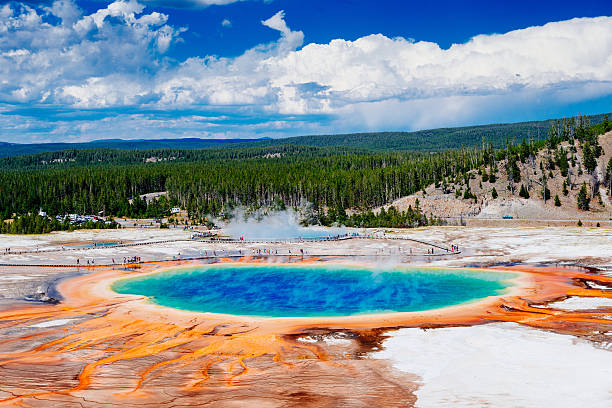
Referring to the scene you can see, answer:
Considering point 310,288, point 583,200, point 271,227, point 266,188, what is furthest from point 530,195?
point 310,288

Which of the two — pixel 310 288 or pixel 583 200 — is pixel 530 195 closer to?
pixel 583 200

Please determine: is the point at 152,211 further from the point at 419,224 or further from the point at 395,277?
the point at 395,277

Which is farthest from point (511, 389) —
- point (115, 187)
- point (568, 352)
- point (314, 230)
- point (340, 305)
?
point (115, 187)

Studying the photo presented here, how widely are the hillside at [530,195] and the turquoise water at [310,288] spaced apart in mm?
47928

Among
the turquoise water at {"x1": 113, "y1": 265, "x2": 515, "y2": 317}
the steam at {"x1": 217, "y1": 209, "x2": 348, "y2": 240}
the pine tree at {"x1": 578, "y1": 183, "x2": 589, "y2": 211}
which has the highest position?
the pine tree at {"x1": 578, "y1": 183, "x2": 589, "y2": 211}

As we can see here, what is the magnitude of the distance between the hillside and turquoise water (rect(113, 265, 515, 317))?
47928mm

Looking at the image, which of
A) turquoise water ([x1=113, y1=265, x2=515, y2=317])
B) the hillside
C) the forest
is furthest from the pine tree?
turquoise water ([x1=113, y1=265, x2=515, y2=317])

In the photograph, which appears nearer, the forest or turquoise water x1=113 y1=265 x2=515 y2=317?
turquoise water x1=113 y1=265 x2=515 y2=317

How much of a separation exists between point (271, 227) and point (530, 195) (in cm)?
5393

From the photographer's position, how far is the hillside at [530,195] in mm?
97062

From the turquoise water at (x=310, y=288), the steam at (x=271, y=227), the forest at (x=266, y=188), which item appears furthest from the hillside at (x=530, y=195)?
the turquoise water at (x=310, y=288)

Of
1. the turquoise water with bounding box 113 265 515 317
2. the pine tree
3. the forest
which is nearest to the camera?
→ the turquoise water with bounding box 113 265 515 317

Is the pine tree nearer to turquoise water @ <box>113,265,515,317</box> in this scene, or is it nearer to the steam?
the steam

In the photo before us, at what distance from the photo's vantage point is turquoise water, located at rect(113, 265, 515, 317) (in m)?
39.3
